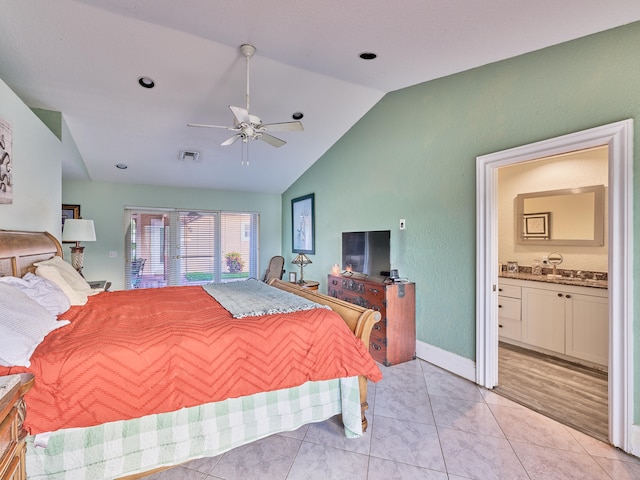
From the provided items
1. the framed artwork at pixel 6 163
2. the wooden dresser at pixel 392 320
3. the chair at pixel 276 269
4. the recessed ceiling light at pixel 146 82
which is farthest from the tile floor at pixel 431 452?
the chair at pixel 276 269

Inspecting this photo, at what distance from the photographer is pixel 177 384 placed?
1.50m

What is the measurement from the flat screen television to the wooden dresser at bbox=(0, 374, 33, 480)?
311 centimetres

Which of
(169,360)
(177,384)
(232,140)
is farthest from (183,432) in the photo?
(232,140)

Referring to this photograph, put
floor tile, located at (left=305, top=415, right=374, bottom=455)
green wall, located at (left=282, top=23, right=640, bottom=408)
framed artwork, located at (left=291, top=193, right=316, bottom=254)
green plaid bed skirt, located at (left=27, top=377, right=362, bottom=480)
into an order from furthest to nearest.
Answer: framed artwork, located at (left=291, top=193, right=316, bottom=254)
green wall, located at (left=282, top=23, right=640, bottom=408)
floor tile, located at (left=305, top=415, right=374, bottom=455)
green plaid bed skirt, located at (left=27, top=377, right=362, bottom=480)

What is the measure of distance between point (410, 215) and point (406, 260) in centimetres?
52

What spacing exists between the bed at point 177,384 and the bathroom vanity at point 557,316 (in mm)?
2414

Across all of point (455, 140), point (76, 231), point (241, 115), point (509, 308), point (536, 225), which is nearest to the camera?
point (241, 115)

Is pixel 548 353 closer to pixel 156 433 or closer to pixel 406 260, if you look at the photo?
pixel 406 260

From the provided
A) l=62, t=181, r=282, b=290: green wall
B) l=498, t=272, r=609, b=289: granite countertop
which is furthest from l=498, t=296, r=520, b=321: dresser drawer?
l=62, t=181, r=282, b=290: green wall

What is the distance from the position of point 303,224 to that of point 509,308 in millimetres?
3542

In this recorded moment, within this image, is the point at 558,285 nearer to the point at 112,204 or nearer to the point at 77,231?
the point at 77,231

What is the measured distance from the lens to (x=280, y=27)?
2180 mm

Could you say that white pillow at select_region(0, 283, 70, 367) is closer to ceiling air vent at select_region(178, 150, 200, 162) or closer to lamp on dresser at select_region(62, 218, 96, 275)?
lamp on dresser at select_region(62, 218, 96, 275)

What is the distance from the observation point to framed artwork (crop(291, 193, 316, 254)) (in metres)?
5.39
